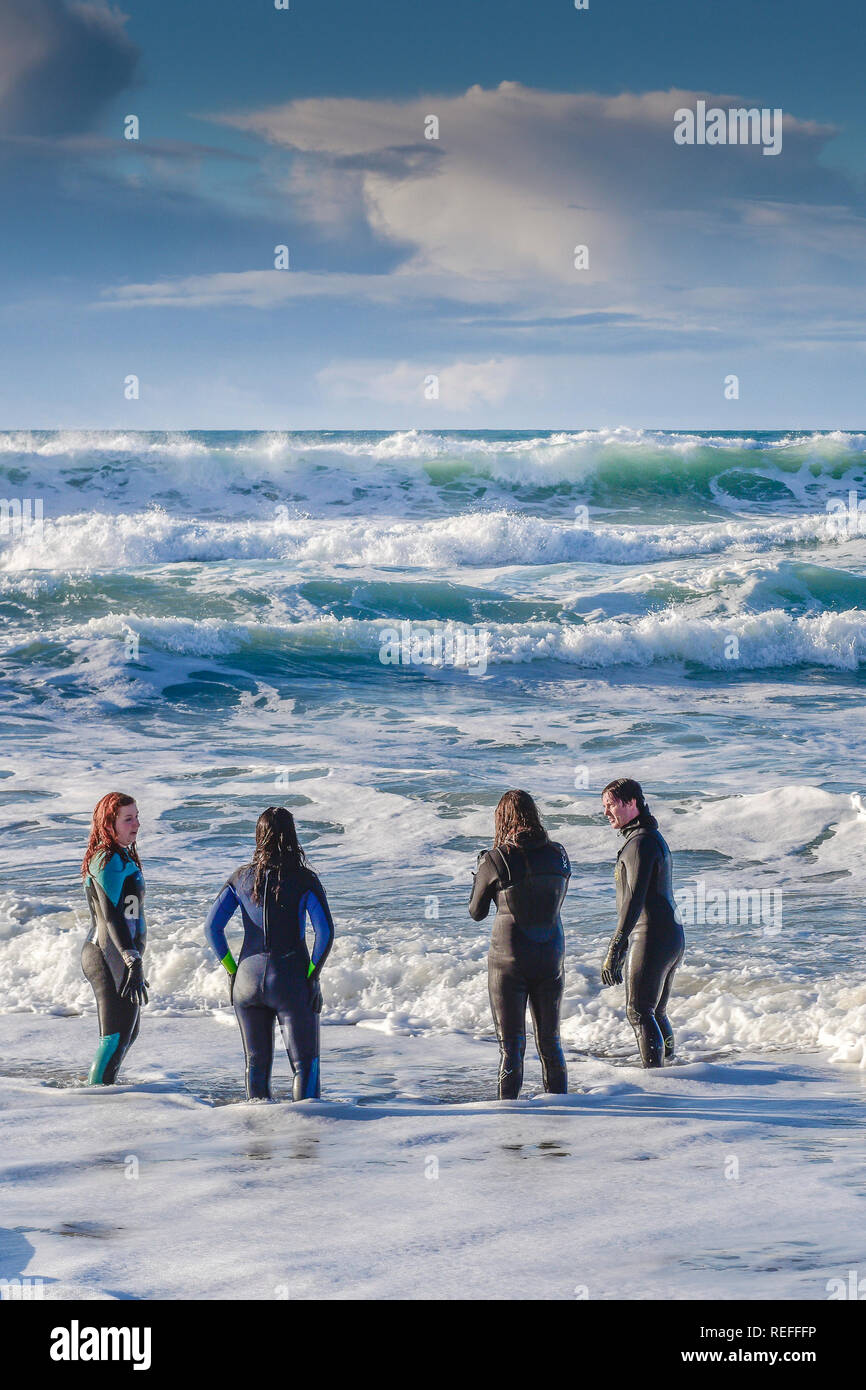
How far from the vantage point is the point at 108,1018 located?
20.1 feet

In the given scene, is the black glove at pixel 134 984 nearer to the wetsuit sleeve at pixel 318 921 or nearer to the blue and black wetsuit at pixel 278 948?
the blue and black wetsuit at pixel 278 948

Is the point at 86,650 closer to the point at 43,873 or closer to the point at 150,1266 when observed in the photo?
the point at 43,873

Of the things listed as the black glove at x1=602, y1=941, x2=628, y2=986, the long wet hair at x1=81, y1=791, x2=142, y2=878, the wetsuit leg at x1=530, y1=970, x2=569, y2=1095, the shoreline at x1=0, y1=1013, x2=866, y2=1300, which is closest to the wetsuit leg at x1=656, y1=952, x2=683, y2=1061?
the shoreline at x1=0, y1=1013, x2=866, y2=1300

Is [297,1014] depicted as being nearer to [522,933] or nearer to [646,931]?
[522,933]

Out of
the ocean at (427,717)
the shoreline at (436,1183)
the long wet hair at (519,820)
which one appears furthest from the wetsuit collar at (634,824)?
the ocean at (427,717)

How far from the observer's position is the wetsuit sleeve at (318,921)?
559cm

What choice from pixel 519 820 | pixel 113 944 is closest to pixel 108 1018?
pixel 113 944

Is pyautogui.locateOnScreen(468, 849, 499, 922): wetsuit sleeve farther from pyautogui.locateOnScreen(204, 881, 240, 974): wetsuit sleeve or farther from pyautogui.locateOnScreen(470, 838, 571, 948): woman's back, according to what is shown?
pyautogui.locateOnScreen(204, 881, 240, 974): wetsuit sleeve

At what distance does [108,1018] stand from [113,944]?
0.42 m

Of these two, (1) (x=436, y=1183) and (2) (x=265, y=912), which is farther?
(2) (x=265, y=912)

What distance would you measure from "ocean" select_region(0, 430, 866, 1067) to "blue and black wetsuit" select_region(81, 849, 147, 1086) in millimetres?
844

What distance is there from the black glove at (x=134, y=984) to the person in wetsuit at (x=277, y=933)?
566mm

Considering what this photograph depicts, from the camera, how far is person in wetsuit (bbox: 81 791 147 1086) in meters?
5.94
